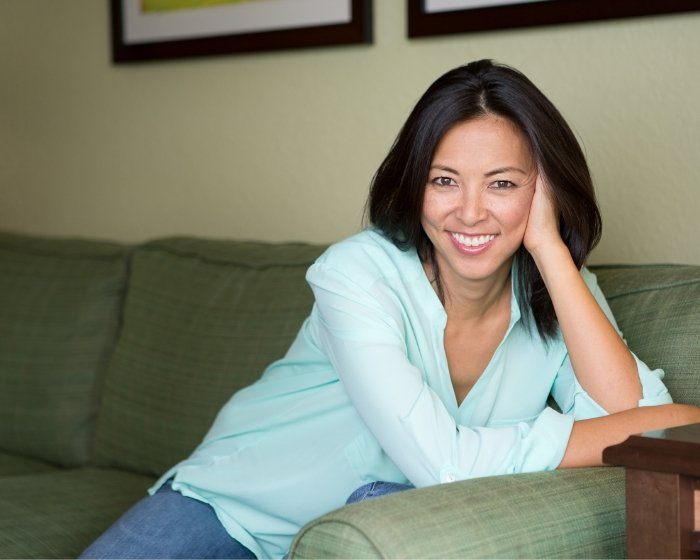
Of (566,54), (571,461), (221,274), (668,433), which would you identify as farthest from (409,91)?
(668,433)

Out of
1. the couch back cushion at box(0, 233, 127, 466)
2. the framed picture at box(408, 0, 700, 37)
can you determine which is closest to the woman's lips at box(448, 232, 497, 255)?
the framed picture at box(408, 0, 700, 37)

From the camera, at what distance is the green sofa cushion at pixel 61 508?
200cm

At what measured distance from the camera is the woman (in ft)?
5.33

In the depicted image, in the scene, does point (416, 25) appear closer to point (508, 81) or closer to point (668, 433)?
point (508, 81)

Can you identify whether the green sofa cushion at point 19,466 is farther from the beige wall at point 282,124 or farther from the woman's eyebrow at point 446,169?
the woman's eyebrow at point 446,169

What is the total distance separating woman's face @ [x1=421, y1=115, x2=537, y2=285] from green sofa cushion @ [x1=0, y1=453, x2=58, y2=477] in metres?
1.24

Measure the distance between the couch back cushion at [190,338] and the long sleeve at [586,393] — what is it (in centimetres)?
58

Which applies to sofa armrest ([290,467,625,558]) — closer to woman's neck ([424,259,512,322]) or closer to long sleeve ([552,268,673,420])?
long sleeve ([552,268,673,420])

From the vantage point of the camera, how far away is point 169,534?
175 centimetres

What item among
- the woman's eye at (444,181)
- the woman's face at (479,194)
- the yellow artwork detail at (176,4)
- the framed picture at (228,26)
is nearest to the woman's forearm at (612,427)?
the woman's face at (479,194)

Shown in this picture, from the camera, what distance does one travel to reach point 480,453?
4.88 feet

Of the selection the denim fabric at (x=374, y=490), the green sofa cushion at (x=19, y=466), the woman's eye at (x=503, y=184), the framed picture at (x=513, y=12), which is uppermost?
the framed picture at (x=513, y=12)

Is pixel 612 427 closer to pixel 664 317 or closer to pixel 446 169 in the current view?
pixel 664 317

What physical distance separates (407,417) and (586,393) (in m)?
0.35
